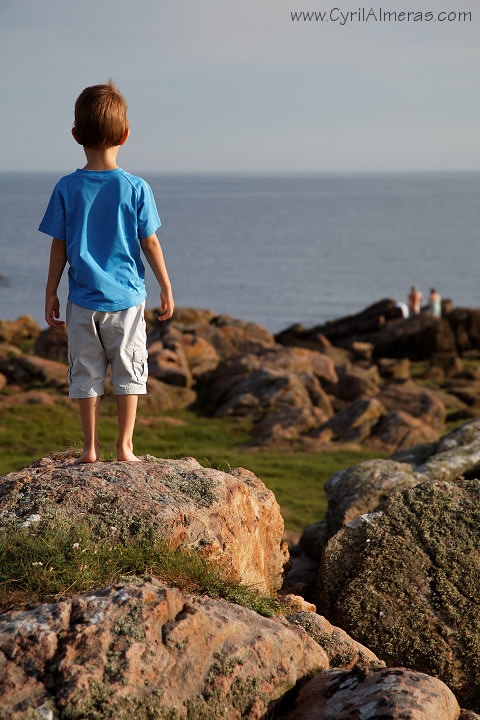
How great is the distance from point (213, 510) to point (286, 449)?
16886 mm

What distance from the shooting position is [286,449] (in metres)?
22.3

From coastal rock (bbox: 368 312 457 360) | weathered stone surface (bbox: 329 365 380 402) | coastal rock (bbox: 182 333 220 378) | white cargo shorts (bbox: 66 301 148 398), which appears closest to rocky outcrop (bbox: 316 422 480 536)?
white cargo shorts (bbox: 66 301 148 398)

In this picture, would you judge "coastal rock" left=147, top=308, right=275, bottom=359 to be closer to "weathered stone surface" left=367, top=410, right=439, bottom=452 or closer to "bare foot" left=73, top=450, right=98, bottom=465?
"weathered stone surface" left=367, top=410, right=439, bottom=452

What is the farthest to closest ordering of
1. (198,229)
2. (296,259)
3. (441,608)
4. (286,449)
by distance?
(198,229) < (296,259) < (286,449) < (441,608)

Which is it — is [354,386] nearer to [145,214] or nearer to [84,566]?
[145,214]

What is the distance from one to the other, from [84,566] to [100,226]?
9.03 ft

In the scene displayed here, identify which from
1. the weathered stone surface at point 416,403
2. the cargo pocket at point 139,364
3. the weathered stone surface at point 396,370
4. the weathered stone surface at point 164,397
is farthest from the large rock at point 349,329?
the cargo pocket at point 139,364

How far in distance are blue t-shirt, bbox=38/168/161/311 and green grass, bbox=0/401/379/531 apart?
399 inches

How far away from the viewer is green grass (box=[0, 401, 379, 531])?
696 inches

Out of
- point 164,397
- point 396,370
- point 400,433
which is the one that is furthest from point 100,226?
point 396,370

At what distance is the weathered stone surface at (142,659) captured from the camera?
384 cm

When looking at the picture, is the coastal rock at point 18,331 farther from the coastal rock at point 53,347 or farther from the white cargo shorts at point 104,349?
the white cargo shorts at point 104,349

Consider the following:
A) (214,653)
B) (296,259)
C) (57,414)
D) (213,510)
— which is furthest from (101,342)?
(296,259)

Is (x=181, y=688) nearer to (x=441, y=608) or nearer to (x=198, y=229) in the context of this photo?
(x=441, y=608)
